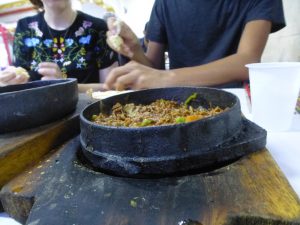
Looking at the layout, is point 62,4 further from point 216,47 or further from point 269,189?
point 269,189

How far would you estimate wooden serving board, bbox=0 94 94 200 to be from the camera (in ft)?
1.94

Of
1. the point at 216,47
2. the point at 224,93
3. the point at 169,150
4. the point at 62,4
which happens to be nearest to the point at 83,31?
the point at 62,4

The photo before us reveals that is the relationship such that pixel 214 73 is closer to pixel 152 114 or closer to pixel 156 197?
pixel 152 114

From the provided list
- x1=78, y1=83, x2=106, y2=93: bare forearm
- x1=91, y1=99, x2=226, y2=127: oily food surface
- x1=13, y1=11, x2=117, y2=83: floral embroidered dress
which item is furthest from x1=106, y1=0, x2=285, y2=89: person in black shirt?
x1=91, y1=99, x2=226, y2=127: oily food surface

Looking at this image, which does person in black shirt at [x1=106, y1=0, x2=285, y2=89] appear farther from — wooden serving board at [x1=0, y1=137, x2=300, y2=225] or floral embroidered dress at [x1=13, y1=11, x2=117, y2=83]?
wooden serving board at [x1=0, y1=137, x2=300, y2=225]

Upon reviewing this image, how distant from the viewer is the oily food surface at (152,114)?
0.69 metres

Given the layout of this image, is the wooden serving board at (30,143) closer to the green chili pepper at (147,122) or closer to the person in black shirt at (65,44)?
the green chili pepper at (147,122)

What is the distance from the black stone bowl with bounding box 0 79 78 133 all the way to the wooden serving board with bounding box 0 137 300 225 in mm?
196

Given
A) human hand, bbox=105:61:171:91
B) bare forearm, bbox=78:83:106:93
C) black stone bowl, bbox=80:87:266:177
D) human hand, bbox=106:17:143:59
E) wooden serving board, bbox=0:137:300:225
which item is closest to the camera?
wooden serving board, bbox=0:137:300:225

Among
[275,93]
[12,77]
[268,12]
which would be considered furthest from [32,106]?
[268,12]

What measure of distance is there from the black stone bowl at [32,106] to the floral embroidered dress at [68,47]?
4.70 feet

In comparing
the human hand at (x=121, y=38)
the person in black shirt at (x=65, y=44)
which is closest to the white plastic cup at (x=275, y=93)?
the human hand at (x=121, y=38)

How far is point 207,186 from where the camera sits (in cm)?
46

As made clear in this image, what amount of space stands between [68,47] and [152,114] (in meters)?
1.66
